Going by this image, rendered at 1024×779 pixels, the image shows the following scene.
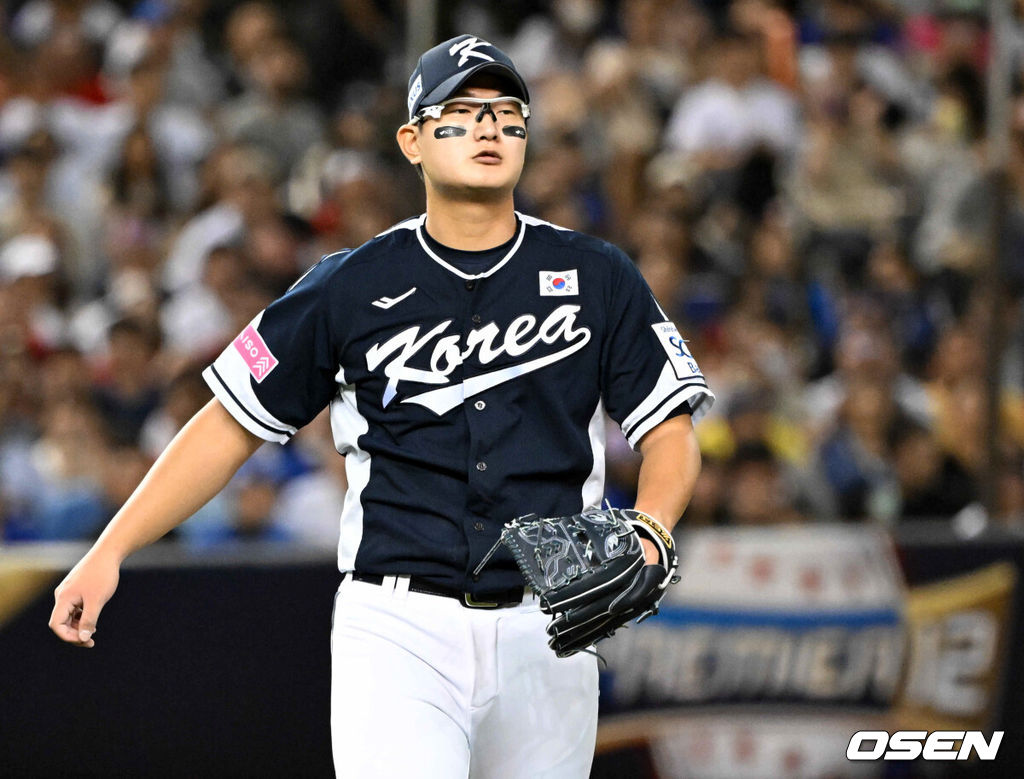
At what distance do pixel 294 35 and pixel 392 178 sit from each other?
1.99m

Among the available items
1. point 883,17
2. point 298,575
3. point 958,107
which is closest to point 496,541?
point 298,575

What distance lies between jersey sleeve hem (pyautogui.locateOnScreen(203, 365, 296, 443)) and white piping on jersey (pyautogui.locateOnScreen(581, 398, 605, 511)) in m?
0.63

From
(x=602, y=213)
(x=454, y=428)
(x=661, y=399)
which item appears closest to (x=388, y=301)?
(x=454, y=428)

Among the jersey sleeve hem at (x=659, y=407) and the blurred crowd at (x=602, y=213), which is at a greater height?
the jersey sleeve hem at (x=659, y=407)

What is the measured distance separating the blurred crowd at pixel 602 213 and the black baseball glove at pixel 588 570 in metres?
3.72

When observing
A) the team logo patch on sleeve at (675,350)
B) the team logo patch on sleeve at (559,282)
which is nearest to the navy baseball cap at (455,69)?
the team logo patch on sleeve at (559,282)

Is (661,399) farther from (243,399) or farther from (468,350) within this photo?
(243,399)

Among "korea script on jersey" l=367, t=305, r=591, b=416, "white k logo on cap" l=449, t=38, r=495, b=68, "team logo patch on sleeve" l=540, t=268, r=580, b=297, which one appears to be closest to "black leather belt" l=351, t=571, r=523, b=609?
"korea script on jersey" l=367, t=305, r=591, b=416

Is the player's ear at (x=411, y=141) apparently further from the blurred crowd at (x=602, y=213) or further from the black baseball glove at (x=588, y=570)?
the blurred crowd at (x=602, y=213)

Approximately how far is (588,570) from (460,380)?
1.68ft

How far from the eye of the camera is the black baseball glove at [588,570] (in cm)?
287

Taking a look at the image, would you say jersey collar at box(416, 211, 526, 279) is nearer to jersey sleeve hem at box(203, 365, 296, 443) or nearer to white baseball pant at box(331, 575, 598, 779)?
jersey sleeve hem at box(203, 365, 296, 443)

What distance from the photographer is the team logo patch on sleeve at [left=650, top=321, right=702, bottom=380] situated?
324cm

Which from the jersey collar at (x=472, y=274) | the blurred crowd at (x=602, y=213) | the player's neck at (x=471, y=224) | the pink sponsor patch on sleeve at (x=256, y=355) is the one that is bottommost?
the blurred crowd at (x=602, y=213)
